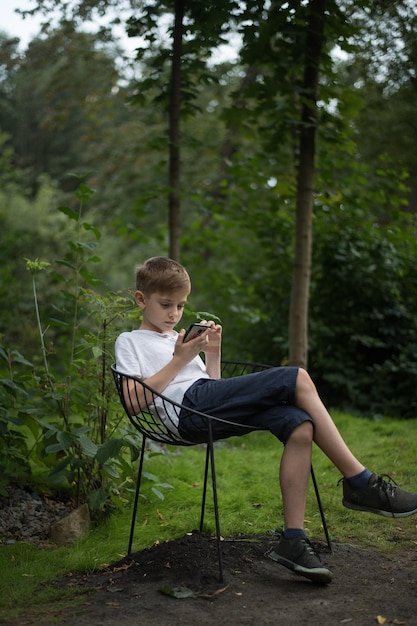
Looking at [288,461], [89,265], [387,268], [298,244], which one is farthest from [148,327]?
[89,265]

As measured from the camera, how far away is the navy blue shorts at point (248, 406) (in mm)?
2793

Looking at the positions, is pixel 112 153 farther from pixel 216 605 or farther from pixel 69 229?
pixel 216 605

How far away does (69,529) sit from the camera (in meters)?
3.46

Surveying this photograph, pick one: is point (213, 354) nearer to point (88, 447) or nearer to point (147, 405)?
point (147, 405)

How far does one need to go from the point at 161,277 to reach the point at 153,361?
14.0 inches

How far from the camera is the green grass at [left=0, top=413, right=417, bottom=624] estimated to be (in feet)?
9.68

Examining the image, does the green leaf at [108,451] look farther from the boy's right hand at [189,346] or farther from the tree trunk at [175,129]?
the tree trunk at [175,129]

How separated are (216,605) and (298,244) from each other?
345cm

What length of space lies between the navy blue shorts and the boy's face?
344 millimetres

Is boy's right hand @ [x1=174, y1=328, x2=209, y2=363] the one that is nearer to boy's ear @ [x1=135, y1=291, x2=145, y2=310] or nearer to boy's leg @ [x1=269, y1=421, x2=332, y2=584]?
boy's ear @ [x1=135, y1=291, x2=145, y2=310]

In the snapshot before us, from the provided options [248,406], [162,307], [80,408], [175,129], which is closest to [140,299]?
[162,307]

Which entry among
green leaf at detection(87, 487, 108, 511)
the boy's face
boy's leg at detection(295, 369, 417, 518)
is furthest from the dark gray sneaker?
green leaf at detection(87, 487, 108, 511)

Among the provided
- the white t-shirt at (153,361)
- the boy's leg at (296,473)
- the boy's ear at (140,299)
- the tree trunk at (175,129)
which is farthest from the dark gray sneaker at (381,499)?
the tree trunk at (175,129)

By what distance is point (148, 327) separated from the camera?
315 centimetres
